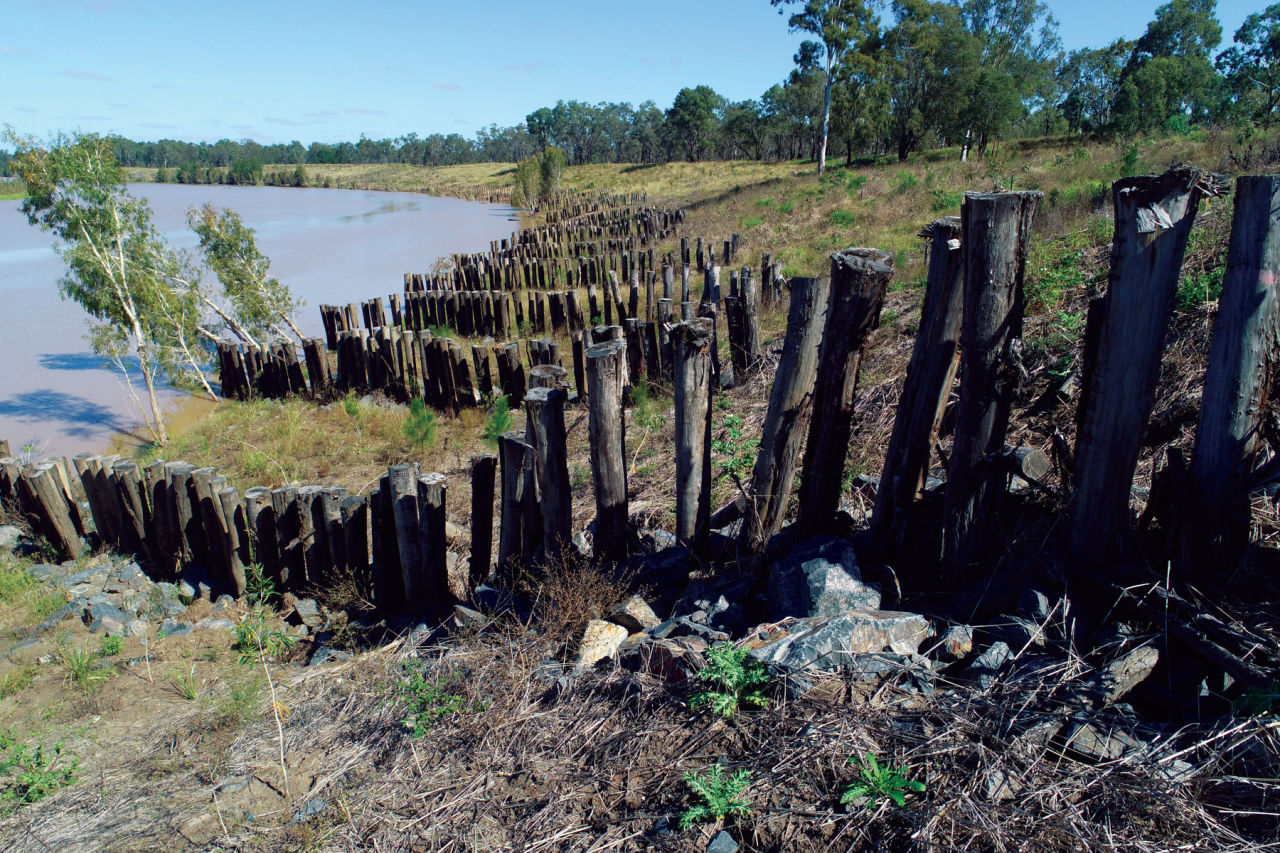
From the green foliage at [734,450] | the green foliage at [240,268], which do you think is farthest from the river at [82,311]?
the green foliage at [734,450]

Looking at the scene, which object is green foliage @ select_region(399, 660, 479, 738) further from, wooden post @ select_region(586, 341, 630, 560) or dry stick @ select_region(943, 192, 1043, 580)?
dry stick @ select_region(943, 192, 1043, 580)

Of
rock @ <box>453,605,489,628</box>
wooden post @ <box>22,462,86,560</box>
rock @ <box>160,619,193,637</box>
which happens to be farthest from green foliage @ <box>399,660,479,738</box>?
wooden post @ <box>22,462,86,560</box>

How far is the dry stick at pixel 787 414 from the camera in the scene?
361cm

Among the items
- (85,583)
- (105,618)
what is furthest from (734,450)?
(85,583)

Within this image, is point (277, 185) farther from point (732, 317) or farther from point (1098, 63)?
point (732, 317)

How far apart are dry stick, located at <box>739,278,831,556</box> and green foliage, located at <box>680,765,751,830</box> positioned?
176 cm

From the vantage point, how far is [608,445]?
415 centimetres

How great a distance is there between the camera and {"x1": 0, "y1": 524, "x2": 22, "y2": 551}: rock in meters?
6.74

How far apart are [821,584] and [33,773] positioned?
3660mm

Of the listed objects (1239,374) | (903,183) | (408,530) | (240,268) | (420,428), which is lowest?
(420,428)

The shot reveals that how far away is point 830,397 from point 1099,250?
6.00m

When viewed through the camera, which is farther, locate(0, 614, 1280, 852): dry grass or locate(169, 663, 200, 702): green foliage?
locate(169, 663, 200, 702): green foliage

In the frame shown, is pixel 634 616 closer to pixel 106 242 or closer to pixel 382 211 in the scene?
pixel 106 242

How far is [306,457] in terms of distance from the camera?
340 inches
